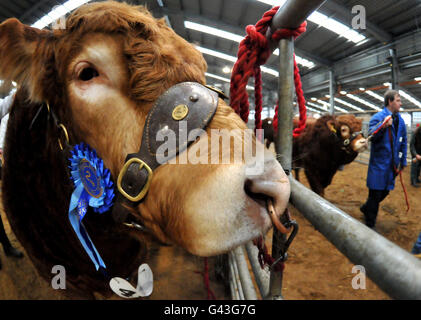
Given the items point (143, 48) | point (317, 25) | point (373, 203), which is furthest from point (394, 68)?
point (143, 48)

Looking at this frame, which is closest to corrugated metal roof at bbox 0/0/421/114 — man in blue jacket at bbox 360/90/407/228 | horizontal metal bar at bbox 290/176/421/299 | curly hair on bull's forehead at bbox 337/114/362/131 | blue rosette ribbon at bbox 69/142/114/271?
curly hair on bull's forehead at bbox 337/114/362/131

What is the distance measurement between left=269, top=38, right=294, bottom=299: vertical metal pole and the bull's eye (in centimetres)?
91

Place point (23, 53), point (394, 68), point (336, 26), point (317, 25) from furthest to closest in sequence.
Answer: point (394, 68) < point (336, 26) < point (317, 25) < point (23, 53)

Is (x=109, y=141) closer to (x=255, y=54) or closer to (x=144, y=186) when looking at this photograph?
(x=144, y=186)

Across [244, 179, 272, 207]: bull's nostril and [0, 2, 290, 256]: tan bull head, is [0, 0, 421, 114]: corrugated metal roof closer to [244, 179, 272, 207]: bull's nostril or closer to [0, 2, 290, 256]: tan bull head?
[0, 2, 290, 256]: tan bull head

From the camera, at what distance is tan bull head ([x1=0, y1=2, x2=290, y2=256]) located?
68 cm

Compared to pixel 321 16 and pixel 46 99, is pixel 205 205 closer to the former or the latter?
pixel 46 99

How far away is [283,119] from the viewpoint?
1050 mm

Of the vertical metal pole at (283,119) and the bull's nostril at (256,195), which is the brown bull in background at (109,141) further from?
the vertical metal pole at (283,119)

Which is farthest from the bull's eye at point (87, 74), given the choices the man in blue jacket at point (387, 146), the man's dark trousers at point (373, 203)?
the man's dark trousers at point (373, 203)

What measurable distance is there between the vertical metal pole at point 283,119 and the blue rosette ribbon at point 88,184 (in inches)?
32.5

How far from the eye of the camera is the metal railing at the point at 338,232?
39 cm

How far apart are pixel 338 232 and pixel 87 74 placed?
4.01ft
